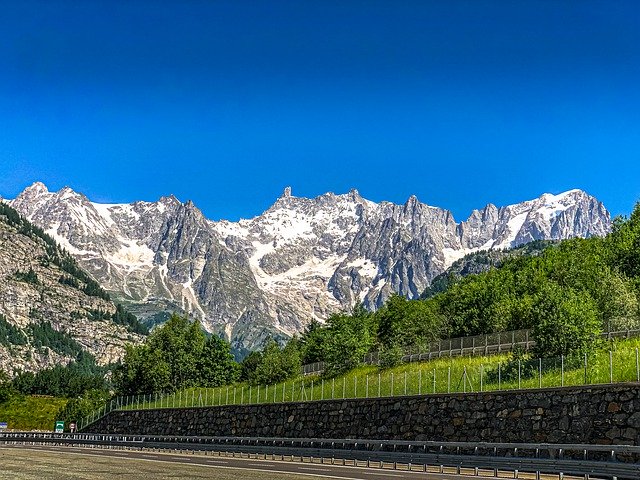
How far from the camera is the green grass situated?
4825cm

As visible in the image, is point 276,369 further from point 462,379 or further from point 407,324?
point 462,379

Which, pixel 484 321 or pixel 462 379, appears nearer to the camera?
pixel 462 379

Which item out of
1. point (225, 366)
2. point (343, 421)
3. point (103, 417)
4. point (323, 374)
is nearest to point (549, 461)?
point (343, 421)

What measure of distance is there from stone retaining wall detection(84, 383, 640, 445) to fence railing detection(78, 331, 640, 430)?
4.26ft

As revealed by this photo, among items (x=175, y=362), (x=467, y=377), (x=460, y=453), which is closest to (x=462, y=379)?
(x=467, y=377)

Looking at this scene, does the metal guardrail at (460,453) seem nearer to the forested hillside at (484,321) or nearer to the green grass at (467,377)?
the green grass at (467,377)

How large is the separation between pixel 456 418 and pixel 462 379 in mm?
3924

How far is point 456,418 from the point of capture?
5381cm

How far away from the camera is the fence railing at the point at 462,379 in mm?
47875

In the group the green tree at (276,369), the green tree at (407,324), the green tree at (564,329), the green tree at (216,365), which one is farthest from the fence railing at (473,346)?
the green tree at (216,365)

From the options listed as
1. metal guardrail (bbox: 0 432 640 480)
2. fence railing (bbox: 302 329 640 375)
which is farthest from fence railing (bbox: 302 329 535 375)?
metal guardrail (bbox: 0 432 640 480)

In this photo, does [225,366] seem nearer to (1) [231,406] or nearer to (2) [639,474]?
(1) [231,406]

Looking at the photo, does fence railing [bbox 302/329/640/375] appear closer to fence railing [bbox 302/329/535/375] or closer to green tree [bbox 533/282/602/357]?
fence railing [bbox 302/329/535/375]

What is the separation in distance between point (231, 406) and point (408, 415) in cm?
2709
